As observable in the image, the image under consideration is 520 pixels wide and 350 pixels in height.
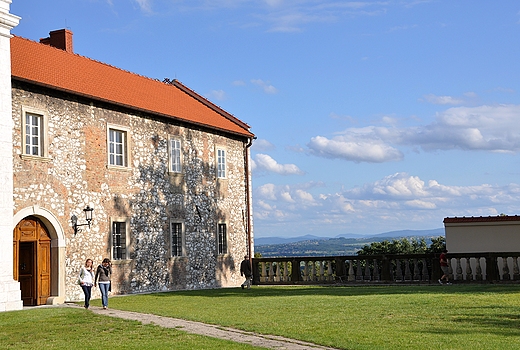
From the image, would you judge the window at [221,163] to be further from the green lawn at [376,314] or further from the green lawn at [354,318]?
the green lawn at [354,318]

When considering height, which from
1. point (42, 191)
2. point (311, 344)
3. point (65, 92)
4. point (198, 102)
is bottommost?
point (311, 344)

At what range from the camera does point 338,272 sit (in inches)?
996

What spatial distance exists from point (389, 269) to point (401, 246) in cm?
3430

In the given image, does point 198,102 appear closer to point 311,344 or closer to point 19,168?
point 19,168

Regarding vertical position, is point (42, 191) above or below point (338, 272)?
above

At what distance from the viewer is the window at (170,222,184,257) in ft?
88.3

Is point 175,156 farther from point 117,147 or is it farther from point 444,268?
point 444,268

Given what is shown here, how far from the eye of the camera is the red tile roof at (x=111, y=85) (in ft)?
72.0

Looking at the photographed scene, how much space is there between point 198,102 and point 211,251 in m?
8.41

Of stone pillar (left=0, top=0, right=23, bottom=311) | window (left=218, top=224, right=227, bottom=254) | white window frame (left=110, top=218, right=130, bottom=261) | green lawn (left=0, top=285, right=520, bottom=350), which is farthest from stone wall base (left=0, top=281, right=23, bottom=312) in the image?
window (left=218, top=224, right=227, bottom=254)

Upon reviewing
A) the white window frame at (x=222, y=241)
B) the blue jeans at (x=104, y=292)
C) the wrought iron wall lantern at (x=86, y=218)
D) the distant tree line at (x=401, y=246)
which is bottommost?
the blue jeans at (x=104, y=292)

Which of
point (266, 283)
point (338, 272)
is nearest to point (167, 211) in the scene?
point (266, 283)

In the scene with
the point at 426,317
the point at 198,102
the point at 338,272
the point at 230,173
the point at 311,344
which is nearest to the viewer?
the point at 311,344

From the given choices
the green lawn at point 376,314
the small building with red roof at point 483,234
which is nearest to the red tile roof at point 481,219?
the small building with red roof at point 483,234
